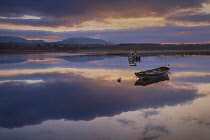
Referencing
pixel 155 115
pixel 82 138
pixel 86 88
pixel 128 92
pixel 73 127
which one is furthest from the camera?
pixel 86 88

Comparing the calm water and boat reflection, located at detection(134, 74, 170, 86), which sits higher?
boat reflection, located at detection(134, 74, 170, 86)

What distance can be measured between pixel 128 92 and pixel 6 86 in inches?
475

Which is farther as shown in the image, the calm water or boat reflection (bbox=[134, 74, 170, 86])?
boat reflection (bbox=[134, 74, 170, 86])

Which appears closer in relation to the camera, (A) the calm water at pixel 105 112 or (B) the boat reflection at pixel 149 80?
(A) the calm water at pixel 105 112

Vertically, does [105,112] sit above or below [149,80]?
below

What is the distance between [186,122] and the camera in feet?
36.2

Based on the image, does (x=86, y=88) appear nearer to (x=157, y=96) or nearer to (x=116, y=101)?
(x=116, y=101)

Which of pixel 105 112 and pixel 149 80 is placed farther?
pixel 149 80

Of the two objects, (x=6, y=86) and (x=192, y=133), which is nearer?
(x=192, y=133)

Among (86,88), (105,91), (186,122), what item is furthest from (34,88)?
(186,122)

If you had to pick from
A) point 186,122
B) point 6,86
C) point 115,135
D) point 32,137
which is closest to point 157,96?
point 186,122

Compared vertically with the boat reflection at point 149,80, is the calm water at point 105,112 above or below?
below

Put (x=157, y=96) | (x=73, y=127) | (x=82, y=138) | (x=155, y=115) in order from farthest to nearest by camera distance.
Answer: (x=157, y=96) < (x=155, y=115) < (x=73, y=127) < (x=82, y=138)

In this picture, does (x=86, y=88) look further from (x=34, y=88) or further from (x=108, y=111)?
(x=108, y=111)
